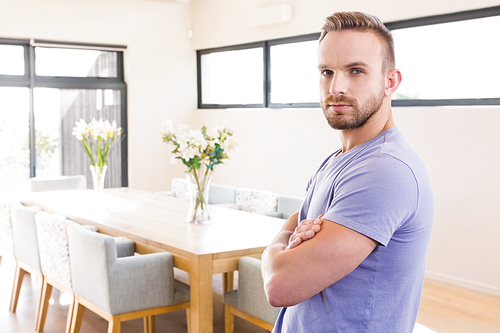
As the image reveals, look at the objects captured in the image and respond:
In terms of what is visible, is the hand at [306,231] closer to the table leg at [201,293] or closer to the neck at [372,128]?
the neck at [372,128]

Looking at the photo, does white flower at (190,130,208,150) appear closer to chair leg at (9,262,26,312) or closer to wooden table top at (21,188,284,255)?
wooden table top at (21,188,284,255)

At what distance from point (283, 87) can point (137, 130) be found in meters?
2.13

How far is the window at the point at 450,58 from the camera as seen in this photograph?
4.51 meters

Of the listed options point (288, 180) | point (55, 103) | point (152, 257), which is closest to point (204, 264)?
point (152, 257)

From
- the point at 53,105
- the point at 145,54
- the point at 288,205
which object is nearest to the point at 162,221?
the point at 288,205

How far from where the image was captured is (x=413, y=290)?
3.54 feet

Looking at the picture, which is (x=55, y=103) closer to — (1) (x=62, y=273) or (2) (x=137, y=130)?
(2) (x=137, y=130)

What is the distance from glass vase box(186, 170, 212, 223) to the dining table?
64 mm

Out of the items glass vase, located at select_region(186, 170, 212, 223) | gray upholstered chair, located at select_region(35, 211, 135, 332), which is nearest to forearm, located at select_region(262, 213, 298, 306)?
gray upholstered chair, located at select_region(35, 211, 135, 332)

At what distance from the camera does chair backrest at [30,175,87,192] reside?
18.4ft

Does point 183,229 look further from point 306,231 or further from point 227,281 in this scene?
point 306,231

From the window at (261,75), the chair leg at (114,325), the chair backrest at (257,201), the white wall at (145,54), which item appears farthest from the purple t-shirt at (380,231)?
the white wall at (145,54)

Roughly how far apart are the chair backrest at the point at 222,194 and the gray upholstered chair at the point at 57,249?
167 centimetres

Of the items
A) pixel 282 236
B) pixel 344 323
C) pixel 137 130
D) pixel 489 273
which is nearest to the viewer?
pixel 344 323
